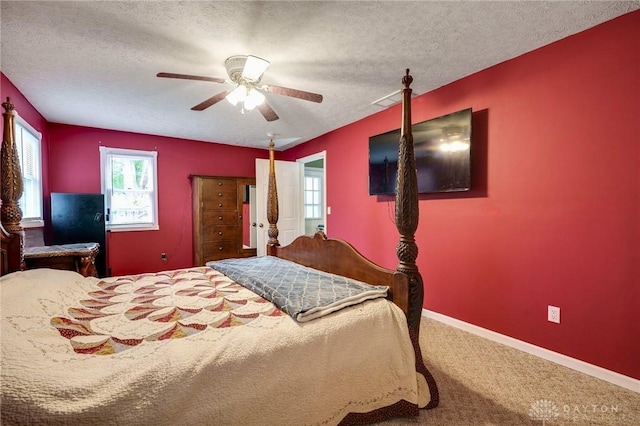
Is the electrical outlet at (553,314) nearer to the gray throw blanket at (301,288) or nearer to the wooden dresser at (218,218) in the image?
the gray throw blanket at (301,288)

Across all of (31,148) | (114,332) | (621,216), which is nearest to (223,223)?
(31,148)

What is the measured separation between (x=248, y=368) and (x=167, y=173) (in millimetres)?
4372

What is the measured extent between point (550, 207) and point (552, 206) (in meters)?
0.02

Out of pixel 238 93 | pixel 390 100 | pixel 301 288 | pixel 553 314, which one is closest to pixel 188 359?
pixel 301 288

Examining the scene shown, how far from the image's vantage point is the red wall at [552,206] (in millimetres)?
1850

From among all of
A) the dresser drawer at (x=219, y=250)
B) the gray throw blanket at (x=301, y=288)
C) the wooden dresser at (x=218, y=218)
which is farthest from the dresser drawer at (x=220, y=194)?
the gray throw blanket at (x=301, y=288)

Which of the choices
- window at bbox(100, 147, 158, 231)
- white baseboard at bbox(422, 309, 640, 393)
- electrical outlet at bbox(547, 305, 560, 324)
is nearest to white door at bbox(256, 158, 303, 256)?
window at bbox(100, 147, 158, 231)

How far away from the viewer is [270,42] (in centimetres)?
206

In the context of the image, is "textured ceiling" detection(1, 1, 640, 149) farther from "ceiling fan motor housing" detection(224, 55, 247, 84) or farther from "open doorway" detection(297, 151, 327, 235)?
"open doorway" detection(297, 151, 327, 235)

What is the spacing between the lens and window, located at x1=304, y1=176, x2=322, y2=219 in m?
6.81

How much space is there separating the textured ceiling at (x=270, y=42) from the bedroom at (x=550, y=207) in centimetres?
23

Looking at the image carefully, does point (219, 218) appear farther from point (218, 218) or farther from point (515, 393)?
point (515, 393)

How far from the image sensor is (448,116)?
2730 mm

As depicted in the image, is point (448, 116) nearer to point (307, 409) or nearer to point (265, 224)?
point (307, 409)
